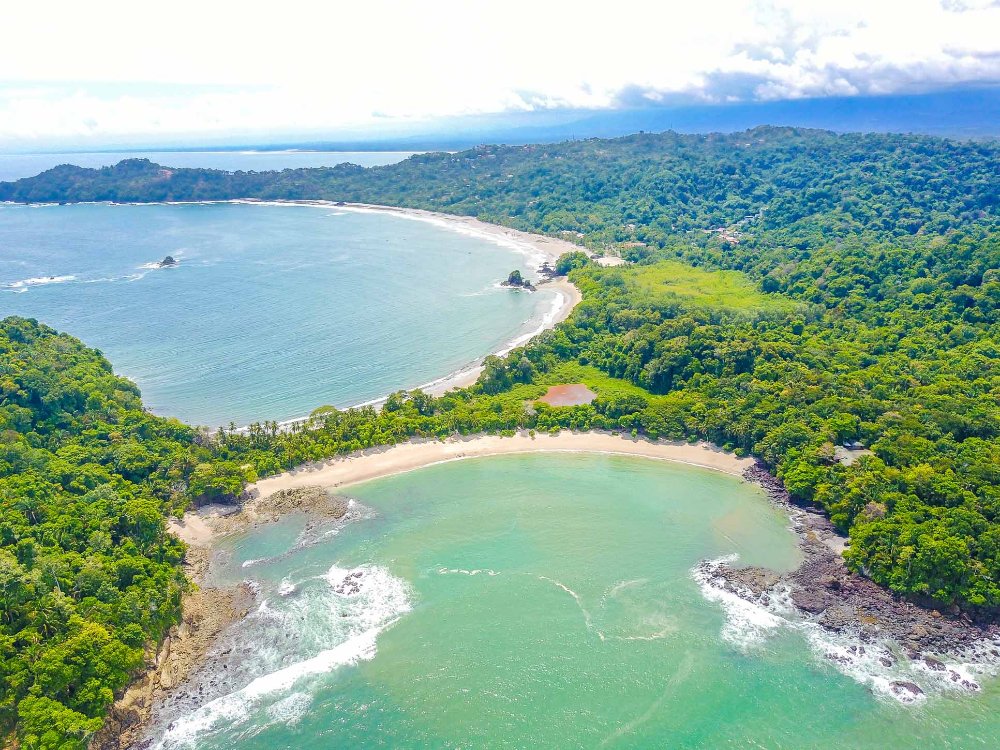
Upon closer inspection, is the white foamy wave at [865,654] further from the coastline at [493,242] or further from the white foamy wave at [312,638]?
the coastline at [493,242]

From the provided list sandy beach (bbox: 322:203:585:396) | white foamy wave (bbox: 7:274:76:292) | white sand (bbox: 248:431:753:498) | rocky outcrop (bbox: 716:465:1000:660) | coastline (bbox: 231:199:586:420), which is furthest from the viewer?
white foamy wave (bbox: 7:274:76:292)

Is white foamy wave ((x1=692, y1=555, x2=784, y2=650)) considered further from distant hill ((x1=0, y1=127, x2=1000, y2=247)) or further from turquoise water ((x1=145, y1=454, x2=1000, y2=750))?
distant hill ((x1=0, y1=127, x2=1000, y2=247))

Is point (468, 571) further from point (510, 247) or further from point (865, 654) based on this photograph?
point (510, 247)

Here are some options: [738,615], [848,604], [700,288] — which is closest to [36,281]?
A: [700,288]

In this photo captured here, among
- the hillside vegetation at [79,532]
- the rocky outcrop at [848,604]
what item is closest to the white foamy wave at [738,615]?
the rocky outcrop at [848,604]

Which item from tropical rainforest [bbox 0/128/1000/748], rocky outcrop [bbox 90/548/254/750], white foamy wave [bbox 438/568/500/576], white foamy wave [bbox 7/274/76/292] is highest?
white foamy wave [bbox 7/274/76/292]

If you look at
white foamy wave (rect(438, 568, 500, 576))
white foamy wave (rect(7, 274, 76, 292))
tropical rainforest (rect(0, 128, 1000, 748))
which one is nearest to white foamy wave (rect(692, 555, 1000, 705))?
tropical rainforest (rect(0, 128, 1000, 748))
